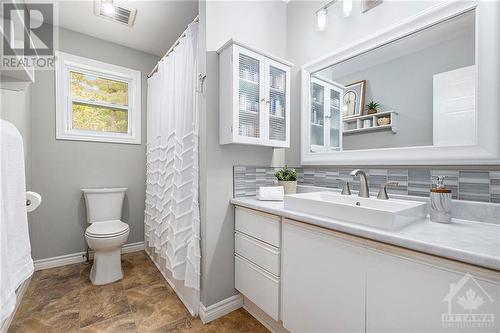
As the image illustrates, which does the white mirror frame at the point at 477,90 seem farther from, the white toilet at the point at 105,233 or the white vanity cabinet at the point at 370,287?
the white toilet at the point at 105,233

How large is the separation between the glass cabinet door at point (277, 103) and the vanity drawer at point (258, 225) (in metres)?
0.61

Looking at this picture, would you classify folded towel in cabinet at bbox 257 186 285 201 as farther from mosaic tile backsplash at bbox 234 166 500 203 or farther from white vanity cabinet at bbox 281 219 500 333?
white vanity cabinet at bbox 281 219 500 333

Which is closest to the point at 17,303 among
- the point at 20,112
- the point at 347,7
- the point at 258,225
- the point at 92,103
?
the point at 20,112

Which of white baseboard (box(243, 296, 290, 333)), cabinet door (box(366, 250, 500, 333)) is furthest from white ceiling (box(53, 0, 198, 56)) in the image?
white baseboard (box(243, 296, 290, 333))

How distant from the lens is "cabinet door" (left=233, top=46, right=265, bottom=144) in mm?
1576

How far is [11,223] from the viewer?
0.96 m

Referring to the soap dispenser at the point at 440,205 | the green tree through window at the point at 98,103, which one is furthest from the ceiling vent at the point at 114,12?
the soap dispenser at the point at 440,205

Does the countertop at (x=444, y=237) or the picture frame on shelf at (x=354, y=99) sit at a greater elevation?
the picture frame on shelf at (x=354, y=99)

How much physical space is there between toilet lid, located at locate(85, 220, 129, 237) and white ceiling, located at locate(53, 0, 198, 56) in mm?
2084

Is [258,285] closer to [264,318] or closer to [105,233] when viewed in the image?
[264,318]

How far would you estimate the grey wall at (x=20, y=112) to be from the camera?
157 cm

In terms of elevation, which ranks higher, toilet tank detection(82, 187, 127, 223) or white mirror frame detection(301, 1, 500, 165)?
white mirror frame detection(301, 1, 500, 165)

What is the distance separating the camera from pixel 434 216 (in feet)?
3.67

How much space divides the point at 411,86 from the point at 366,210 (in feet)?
2.92
